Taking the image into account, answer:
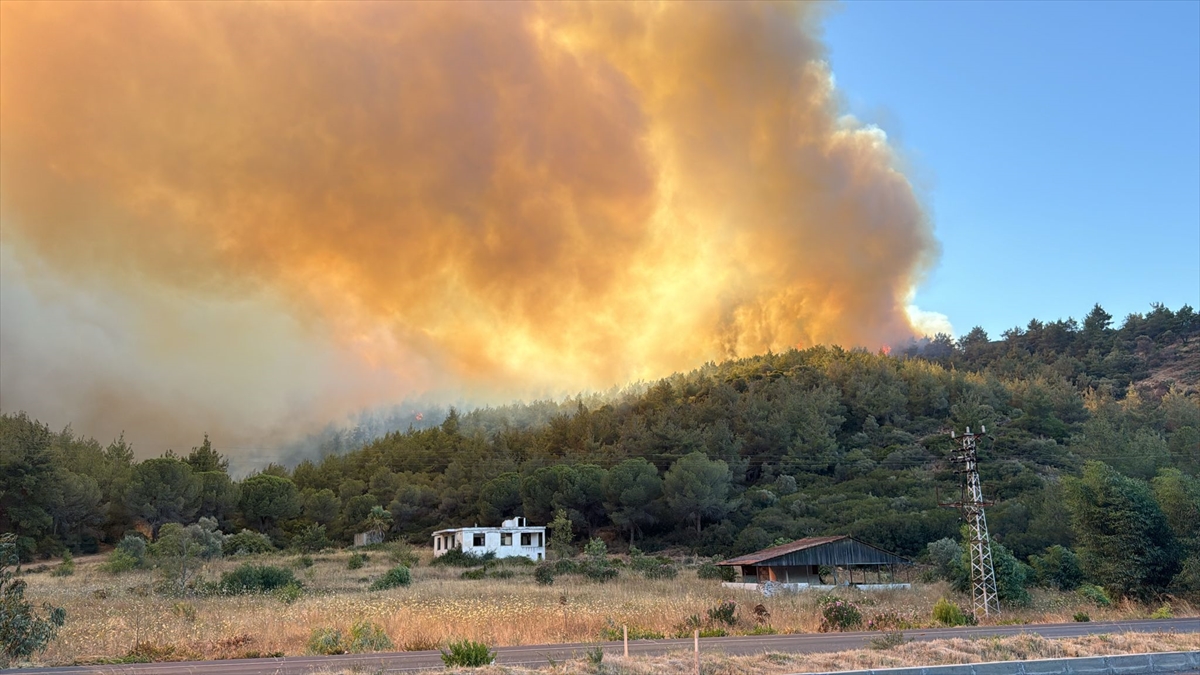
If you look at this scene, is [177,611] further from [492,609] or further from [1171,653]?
[1171,653]

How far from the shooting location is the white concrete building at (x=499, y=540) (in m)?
65.2

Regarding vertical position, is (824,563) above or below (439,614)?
above

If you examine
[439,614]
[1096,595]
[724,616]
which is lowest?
[1096,595]

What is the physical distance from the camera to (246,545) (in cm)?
6234

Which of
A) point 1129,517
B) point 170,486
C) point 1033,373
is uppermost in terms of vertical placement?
point 1033,373

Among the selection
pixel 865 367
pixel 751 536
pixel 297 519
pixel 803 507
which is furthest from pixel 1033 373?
pixel 297 519

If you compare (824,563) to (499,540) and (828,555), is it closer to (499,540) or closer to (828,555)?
(828,555)

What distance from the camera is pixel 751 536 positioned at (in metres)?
62.8

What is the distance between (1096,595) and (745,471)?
156 feet

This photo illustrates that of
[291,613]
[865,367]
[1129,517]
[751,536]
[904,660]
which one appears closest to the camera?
[904,660]

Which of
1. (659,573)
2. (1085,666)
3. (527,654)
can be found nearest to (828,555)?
(659,573)

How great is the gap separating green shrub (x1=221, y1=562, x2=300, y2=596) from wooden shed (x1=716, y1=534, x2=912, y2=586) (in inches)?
1004

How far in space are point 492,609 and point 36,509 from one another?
2254 inches

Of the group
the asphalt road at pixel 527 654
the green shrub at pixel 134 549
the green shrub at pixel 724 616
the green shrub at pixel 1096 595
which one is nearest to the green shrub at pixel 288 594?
the asphalt road at pixel 527 654
